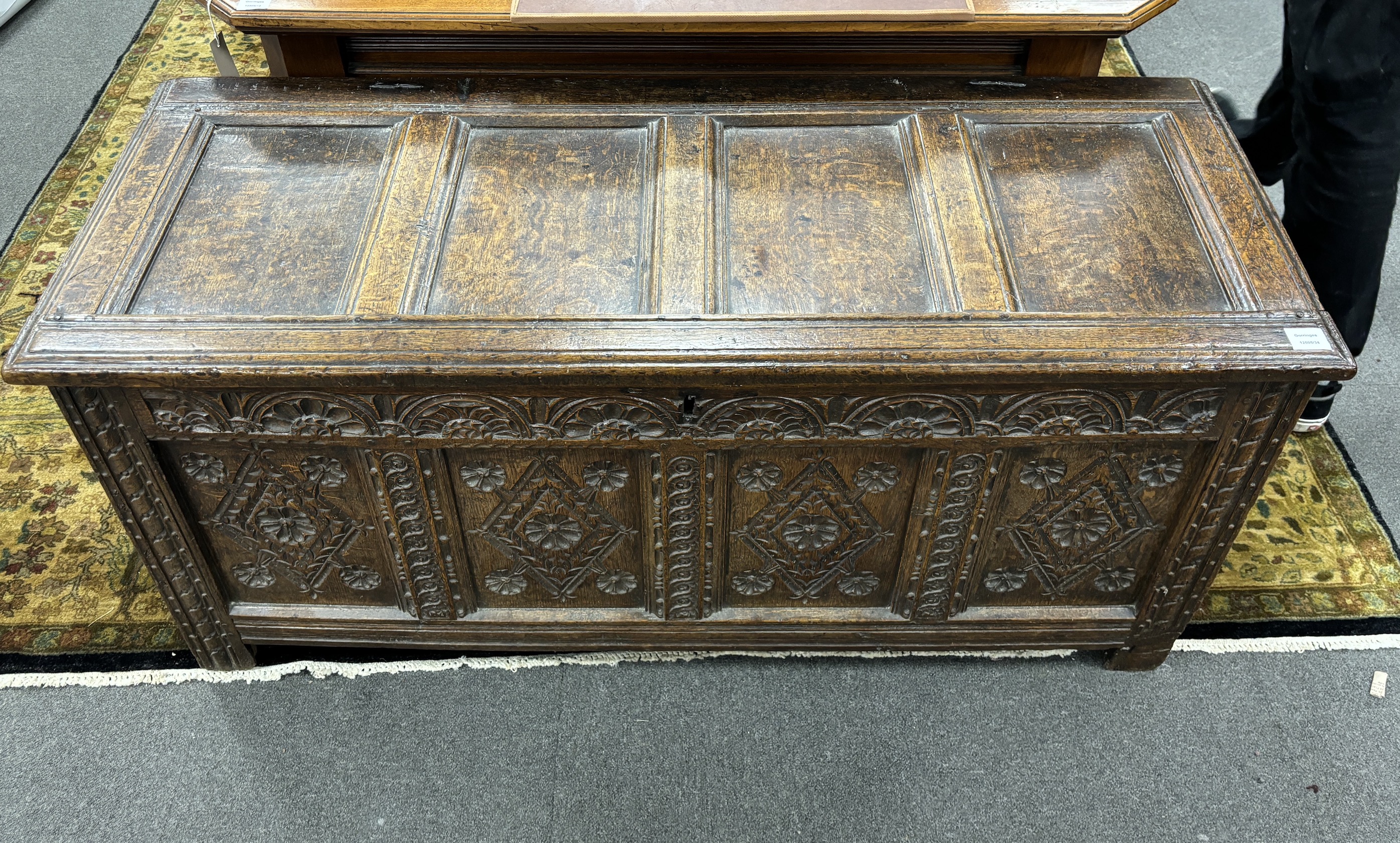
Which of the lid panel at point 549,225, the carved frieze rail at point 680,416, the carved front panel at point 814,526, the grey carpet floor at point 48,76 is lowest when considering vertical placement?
the grey carpet floor at point 48,76

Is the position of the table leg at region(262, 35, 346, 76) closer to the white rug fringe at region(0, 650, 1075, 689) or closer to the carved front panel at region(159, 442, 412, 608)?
the carved front panel at region(159, 442, 412, 608)

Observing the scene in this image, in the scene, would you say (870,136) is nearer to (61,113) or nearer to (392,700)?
(392,700)

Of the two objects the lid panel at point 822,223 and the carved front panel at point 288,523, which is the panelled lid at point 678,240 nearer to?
the lid panel at point 822,223

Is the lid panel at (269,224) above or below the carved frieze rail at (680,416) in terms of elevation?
above

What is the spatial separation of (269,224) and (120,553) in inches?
34.7

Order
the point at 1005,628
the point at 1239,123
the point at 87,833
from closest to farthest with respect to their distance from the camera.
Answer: the point at 87,833
the point at 1005,628
the point at 1239,123

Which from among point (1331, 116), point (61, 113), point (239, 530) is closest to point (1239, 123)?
point (1331, 116)

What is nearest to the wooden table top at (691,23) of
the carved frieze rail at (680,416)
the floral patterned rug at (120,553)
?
the carved frieze rail at (680,416)

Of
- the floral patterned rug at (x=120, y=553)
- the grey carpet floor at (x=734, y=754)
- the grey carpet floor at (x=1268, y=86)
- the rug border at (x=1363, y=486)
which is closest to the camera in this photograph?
the grey carpet floor at (x=734, y=754)

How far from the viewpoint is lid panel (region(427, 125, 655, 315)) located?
145cm

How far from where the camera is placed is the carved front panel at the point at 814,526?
5.05 ft

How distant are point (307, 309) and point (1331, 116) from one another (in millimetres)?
1846

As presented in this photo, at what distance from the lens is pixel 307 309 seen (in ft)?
4.68

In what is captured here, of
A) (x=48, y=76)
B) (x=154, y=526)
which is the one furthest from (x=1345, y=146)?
(x=48, y=76)
